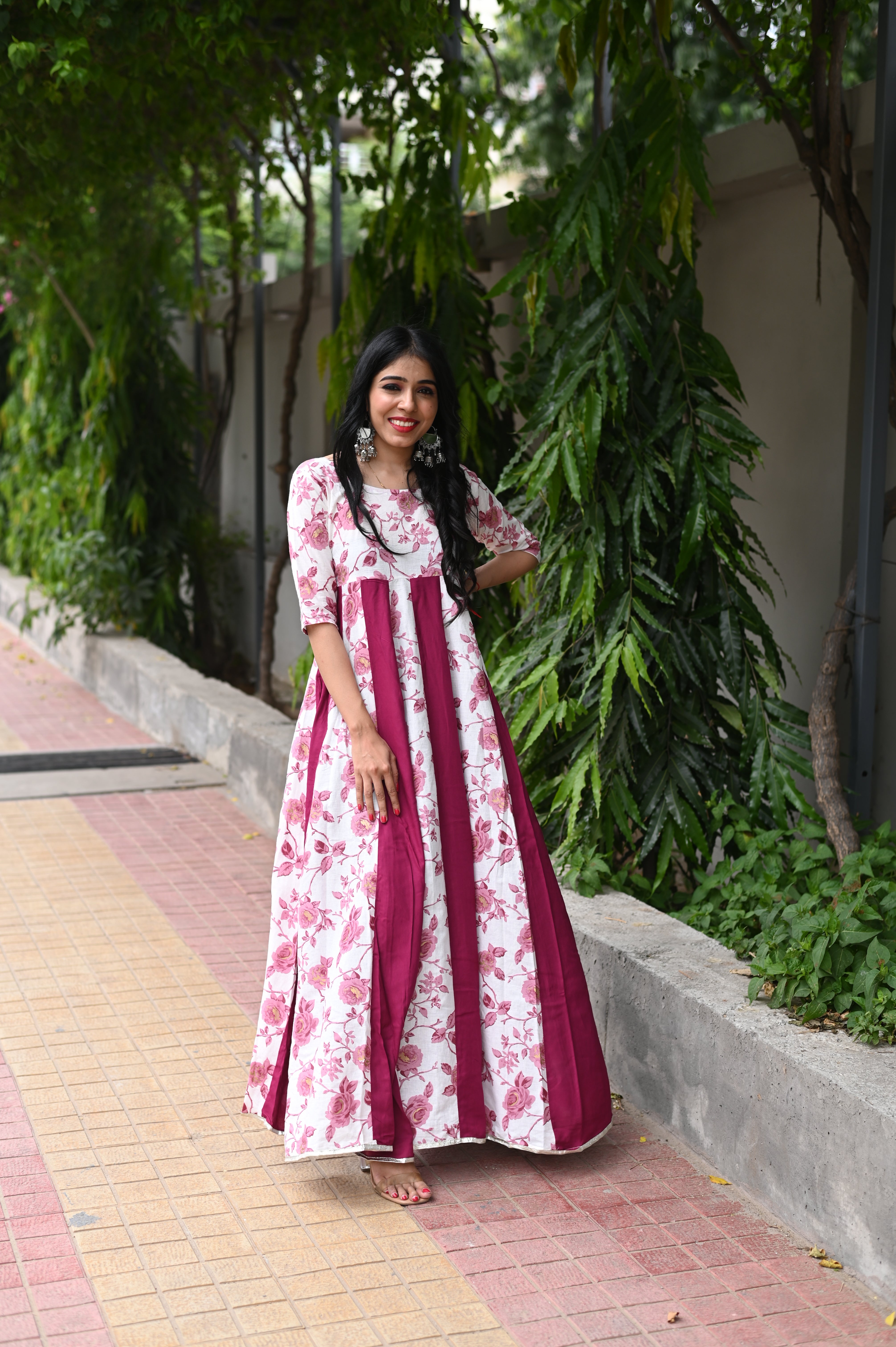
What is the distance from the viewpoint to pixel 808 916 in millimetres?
3385

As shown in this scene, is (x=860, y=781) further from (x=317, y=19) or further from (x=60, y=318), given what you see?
(x=60, y=318)

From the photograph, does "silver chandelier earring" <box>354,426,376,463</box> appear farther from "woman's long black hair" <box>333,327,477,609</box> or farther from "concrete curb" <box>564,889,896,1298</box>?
"concrete curb" <box>564,889,896,1298</box>

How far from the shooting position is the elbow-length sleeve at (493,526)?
3406mm

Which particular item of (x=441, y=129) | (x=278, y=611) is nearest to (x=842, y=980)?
(x=441, y=129)

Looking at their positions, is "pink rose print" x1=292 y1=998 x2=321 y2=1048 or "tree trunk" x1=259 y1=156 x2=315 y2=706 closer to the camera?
"pink rose print" x1=292 y1=998 x2=321 y2=1048

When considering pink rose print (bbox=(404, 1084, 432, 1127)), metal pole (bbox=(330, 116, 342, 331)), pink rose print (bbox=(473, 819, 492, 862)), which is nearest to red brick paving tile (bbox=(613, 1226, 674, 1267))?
pink rose print (bbox=(404, 1084, 432, 1127))

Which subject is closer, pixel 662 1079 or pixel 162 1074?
pixel 662 1079

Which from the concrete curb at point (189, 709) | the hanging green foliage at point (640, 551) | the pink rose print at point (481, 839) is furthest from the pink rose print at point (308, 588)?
the concrete curb at point (189, 709)

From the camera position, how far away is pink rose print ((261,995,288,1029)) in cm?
320

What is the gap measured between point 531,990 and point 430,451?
3.97 ft

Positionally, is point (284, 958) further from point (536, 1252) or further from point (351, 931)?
point (536, 1252)

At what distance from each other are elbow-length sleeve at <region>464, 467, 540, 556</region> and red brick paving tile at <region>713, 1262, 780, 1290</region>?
163cm

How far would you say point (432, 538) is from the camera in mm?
3262

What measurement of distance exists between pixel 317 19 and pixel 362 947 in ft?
15.2
